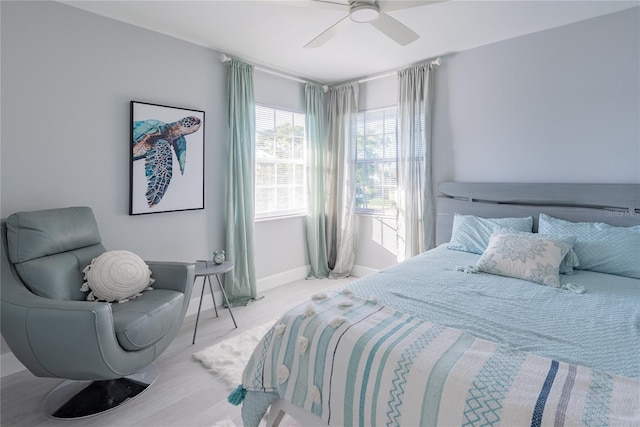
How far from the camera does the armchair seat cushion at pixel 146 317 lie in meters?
1.88

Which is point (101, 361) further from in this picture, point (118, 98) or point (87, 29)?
point (87, 29)

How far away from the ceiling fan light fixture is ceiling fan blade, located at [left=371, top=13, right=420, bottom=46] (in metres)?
0.05

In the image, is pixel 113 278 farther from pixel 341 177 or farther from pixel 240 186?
pixel 341 177

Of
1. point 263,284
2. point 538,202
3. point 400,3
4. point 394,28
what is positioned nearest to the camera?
point 400,3

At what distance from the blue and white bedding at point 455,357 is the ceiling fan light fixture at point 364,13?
1.60 meters

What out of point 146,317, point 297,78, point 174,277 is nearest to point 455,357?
point 146,317

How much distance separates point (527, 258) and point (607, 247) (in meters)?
0.60

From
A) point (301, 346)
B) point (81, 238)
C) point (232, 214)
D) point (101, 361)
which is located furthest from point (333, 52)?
point (101, 361)

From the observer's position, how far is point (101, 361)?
5.76 feet

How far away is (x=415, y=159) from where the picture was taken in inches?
146

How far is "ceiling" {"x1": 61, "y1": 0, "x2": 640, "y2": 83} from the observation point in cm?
248

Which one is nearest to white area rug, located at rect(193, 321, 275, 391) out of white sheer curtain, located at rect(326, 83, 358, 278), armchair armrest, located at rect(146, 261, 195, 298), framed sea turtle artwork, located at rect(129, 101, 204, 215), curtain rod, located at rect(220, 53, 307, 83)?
armchair armrest, located at rect(146, 261, 195, 298)

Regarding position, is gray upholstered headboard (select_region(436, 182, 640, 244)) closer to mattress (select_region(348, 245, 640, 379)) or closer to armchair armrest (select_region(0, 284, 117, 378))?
mattress (select_region(348, 245, 640, 379))

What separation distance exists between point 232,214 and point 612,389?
3.01 meters
